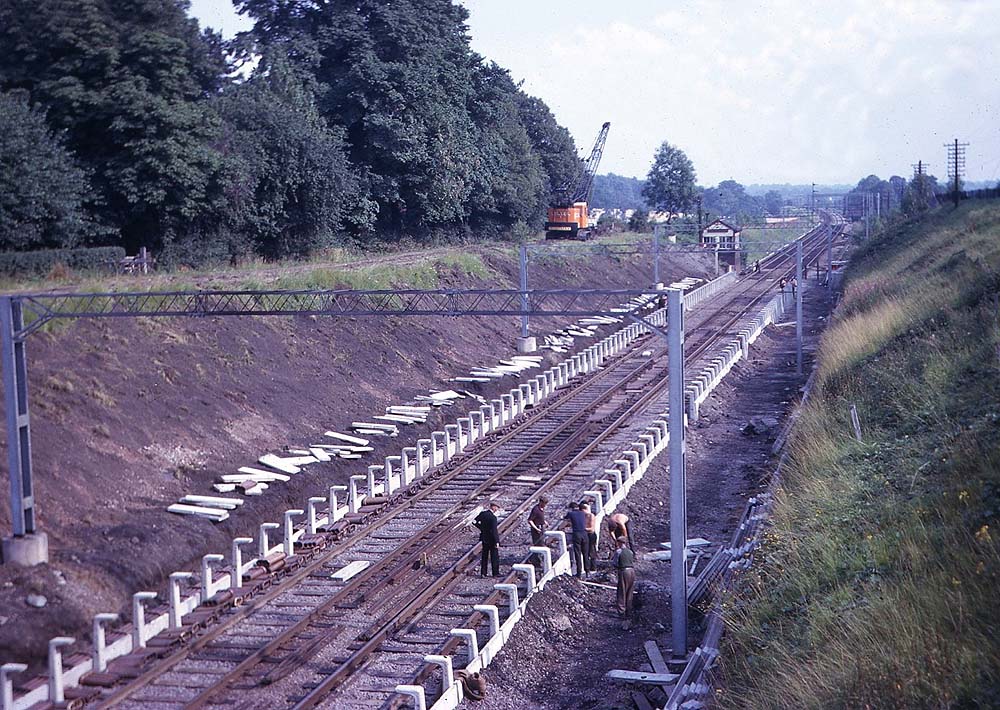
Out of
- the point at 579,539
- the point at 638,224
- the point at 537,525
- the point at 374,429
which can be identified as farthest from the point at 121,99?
the point at 638,224

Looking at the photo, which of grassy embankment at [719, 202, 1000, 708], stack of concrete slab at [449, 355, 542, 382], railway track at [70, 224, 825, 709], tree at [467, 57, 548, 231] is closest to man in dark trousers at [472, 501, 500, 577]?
railway track at [70, 224, 825, 709]

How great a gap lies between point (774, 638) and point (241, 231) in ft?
94.8

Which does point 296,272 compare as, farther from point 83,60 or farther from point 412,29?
point 412,29

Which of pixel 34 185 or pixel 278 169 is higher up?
pixel 278 169

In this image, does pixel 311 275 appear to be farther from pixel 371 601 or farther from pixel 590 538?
pixel 371 601

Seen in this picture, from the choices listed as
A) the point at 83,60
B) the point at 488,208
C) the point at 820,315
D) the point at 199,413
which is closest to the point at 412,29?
the point at 488,208

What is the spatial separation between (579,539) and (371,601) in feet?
10.4

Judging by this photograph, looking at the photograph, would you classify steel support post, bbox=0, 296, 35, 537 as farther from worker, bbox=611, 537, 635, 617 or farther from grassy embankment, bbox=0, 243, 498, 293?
worker, bbox=611, 537, 635, 617

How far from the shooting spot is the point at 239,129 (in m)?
34.6

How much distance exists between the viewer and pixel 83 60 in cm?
3023

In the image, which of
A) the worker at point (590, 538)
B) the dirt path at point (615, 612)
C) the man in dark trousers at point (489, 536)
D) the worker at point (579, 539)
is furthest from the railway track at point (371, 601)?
the worker at point (590, 538)

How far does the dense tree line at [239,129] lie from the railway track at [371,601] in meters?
14.4

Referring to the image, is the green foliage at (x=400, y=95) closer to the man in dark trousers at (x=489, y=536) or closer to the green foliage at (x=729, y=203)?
the man in dark trousers at (x=489, y=536)

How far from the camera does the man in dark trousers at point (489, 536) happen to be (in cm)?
1362
